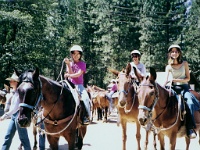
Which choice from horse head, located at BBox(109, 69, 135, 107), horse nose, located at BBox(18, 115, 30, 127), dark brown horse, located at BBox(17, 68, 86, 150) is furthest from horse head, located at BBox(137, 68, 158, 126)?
horse head, located at BBox(109, 69, 135, 107)

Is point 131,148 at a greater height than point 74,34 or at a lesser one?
lesser

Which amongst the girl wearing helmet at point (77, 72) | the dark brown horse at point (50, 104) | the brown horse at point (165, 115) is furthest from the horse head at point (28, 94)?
the brown horse at point (165, 115)

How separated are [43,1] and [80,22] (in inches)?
458

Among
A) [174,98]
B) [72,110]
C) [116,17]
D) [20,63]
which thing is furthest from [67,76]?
[116,17]

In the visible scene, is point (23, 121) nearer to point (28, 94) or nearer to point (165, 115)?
point (28, 94)

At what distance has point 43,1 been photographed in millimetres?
35438

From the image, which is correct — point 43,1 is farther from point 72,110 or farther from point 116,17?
point 72,110

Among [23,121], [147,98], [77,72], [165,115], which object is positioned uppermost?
[77,72]

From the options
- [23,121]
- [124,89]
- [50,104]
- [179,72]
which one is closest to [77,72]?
[50,104]

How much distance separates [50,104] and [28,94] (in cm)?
92

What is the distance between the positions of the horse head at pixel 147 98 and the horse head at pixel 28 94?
1.93m

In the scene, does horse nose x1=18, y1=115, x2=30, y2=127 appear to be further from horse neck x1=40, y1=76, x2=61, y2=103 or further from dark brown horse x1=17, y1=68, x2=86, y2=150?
horse neck x1=40, y1=76, x2=61, y2=103

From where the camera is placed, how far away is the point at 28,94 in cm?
438

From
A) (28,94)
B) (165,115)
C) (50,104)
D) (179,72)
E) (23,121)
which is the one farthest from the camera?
(179,72)
